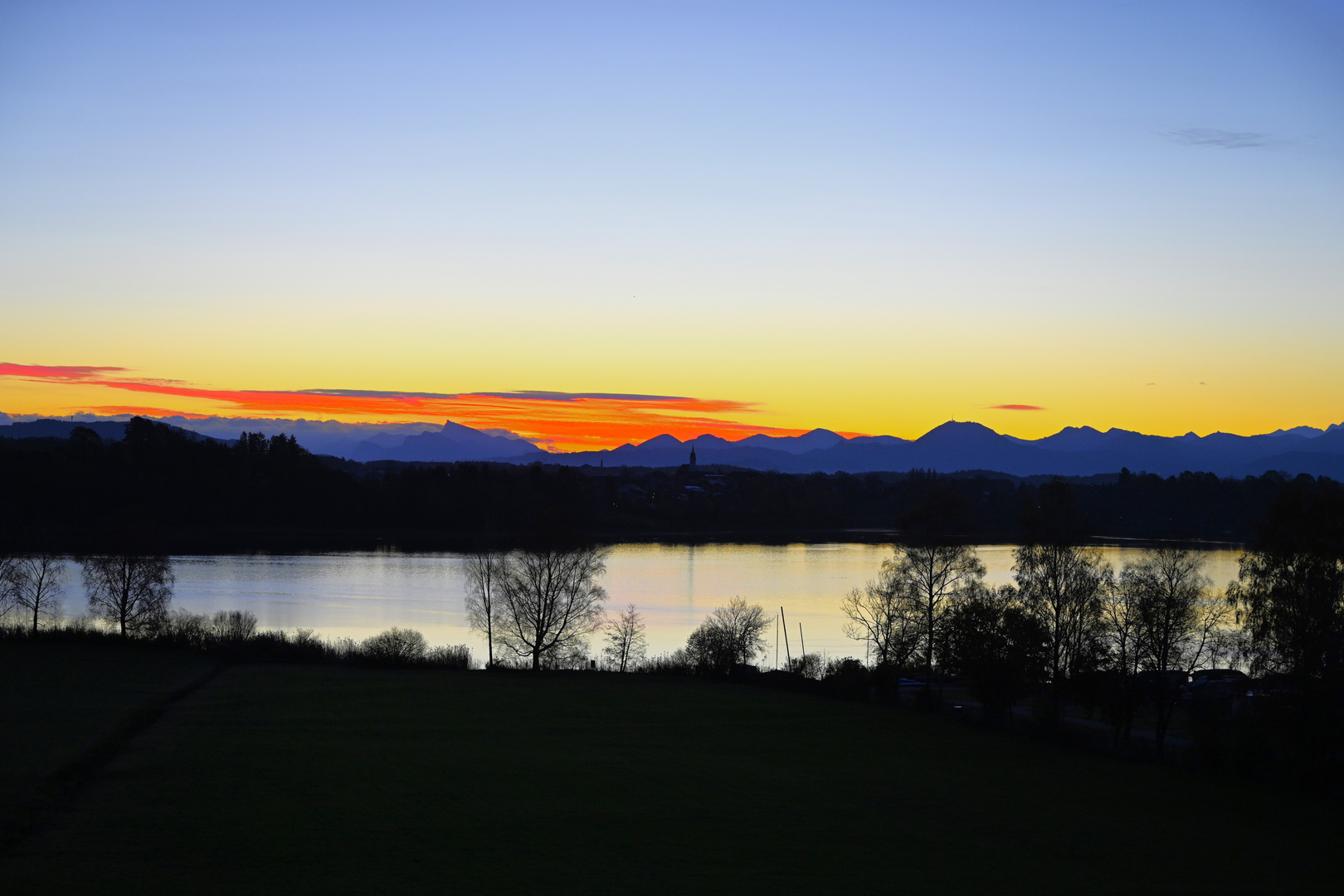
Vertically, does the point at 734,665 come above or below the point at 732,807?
below

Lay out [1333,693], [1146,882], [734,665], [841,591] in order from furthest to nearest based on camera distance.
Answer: [841,591] < [734,665] < [1333,693] < [1146,882]

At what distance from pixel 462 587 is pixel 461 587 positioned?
89 mm

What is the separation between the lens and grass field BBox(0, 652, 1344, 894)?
1182 centimetres

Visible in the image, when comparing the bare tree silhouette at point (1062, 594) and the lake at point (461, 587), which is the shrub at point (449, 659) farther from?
the bare tree silhouette at point (1062, 594)

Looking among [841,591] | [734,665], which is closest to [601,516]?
[841,591]

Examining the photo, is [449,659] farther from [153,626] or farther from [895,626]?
[895,626]

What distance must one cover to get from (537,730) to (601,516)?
7677cm

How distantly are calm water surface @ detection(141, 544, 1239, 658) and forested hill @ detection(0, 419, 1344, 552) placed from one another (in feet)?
28.3

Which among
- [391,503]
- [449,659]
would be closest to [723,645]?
[449,659]

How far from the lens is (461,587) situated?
58.6 meters

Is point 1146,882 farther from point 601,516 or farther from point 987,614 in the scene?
point 601,516

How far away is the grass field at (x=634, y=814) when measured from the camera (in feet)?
38.8

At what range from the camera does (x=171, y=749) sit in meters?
17.9

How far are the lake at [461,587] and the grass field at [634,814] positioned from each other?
20.0 m
